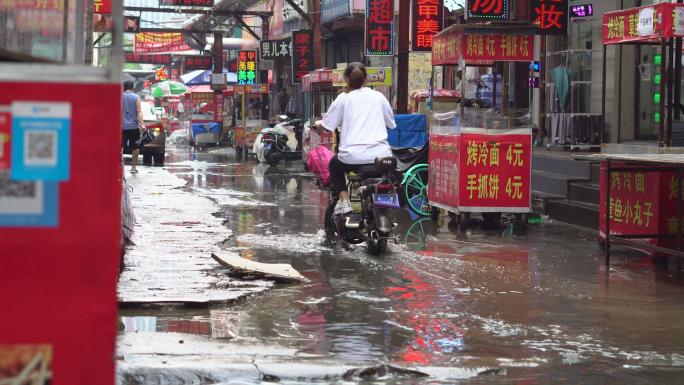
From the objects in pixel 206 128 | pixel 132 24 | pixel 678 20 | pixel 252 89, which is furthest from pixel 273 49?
pixel 678 20

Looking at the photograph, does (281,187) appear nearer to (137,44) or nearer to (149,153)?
(149,153)

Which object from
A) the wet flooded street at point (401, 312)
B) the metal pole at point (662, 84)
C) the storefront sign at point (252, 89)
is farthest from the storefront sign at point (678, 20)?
the storefront sign at point (252, 89)

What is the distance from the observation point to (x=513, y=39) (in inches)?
524

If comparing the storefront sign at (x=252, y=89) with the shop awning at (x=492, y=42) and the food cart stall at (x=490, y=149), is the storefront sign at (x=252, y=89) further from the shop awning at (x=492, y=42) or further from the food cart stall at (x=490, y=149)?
the food cart stall at (x=490, y=149)

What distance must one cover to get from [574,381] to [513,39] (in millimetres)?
8027

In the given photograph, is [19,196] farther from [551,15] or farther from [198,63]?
[198,63]

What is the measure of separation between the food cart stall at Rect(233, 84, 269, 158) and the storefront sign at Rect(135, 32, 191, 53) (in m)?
32.3

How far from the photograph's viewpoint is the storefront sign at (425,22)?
2306 centimetres

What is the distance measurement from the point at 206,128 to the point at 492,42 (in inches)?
1237

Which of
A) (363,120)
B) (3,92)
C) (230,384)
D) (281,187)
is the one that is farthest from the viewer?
(281,187)

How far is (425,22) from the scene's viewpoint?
23.1 metres

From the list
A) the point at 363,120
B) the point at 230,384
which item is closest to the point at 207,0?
the point at 363,120

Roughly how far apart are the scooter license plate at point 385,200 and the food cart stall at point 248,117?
2407cm

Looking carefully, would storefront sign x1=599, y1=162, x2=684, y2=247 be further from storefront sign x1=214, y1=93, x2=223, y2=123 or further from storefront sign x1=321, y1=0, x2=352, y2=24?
storefront sign x1=214, y1=93, x2=223, y2=123
